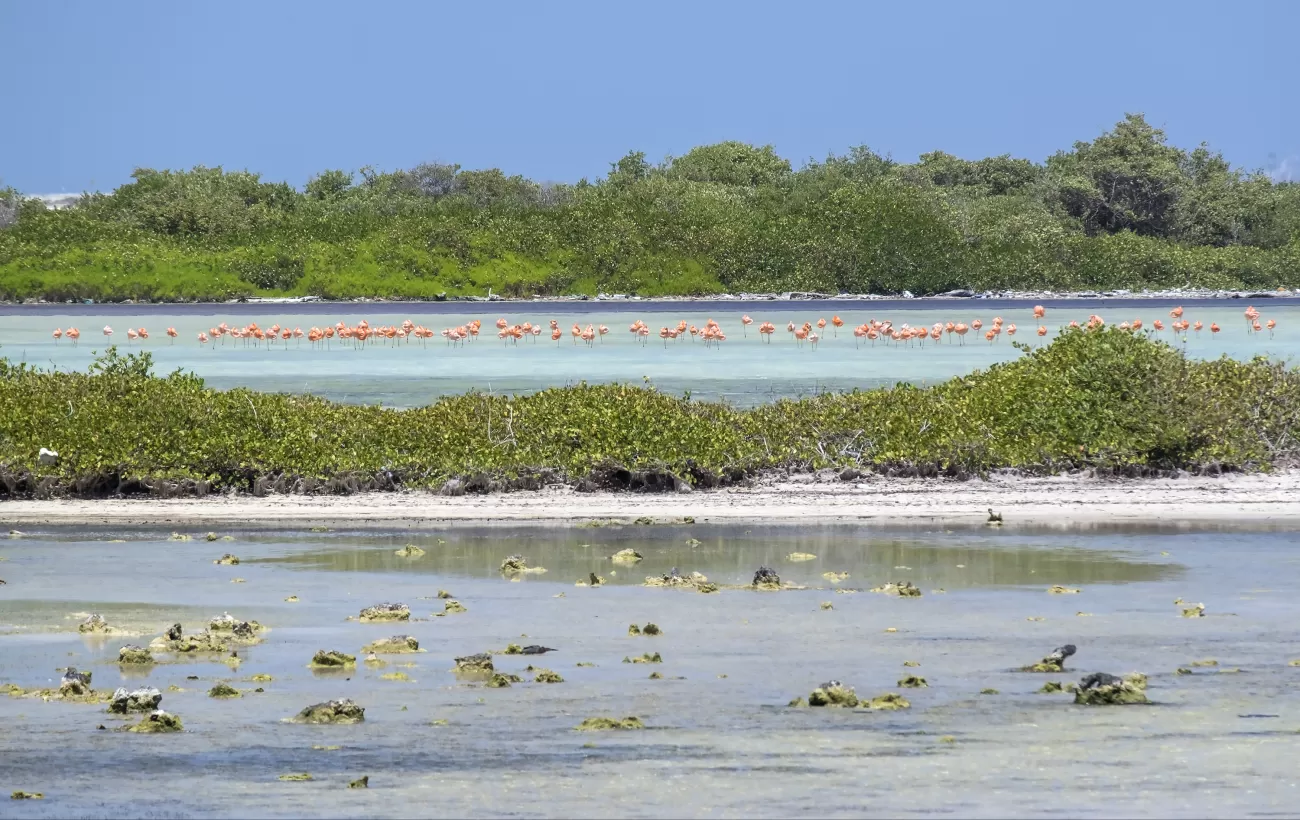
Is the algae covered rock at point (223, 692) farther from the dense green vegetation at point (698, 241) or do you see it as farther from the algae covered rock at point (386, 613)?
the dense green vegetation at point (698, 241)

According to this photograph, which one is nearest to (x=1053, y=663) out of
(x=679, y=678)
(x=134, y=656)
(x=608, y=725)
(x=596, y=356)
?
(x=679, y=678)

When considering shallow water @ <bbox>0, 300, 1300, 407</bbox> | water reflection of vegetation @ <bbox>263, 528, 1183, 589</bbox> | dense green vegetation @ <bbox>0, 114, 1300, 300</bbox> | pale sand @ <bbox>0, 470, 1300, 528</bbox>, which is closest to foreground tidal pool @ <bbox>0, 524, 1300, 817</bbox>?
water reflection of vegetation @ <bbox>263, 528, 1183, 589</bbox>

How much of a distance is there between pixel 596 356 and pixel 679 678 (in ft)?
119

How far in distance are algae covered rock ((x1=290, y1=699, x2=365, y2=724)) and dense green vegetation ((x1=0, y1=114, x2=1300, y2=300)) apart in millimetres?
78678

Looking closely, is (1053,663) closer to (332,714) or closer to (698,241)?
(332,714)

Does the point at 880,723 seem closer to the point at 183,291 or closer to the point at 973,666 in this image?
the point at 973,666

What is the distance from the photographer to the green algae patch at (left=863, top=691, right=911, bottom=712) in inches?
422

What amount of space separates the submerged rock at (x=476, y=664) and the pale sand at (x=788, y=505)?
783cm

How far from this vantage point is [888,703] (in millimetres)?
10773

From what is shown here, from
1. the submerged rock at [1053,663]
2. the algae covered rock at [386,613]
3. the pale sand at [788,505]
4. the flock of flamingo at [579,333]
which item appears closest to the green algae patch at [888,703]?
the submerged rock at [1053,663]

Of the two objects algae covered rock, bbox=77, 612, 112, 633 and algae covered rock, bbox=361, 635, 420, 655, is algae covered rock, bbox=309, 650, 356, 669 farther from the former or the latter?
algae covered rock, bbox=77, 612, 112, 633

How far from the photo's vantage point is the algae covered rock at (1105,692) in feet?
35.4

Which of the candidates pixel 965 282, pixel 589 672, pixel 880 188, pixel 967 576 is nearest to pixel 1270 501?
pixel 967 576

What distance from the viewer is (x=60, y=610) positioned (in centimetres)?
1422
